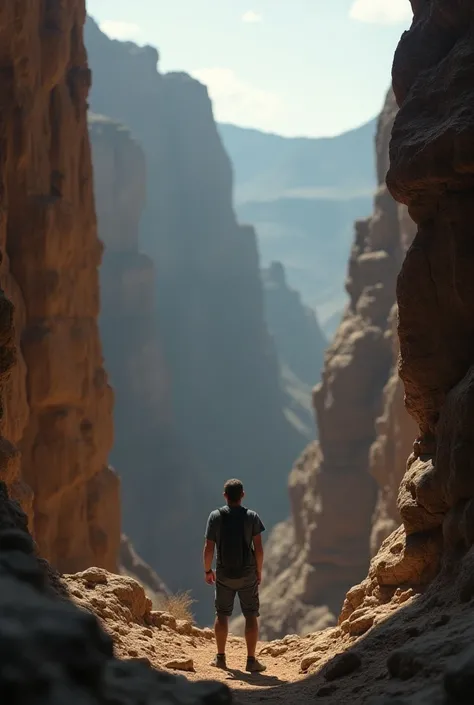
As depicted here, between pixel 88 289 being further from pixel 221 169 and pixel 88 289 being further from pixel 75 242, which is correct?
pixel 221 169

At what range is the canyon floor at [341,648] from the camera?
4590 mm

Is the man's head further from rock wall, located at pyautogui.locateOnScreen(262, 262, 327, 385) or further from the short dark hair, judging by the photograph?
rock wall, located at pyautogui.locateOnScreen(262, 262, 327, 385)

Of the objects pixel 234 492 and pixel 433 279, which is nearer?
pixel 234 492

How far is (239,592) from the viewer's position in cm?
823

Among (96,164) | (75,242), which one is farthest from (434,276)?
(96,164)

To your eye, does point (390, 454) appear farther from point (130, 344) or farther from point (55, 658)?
point (130, 344)

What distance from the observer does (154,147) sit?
8594 cm

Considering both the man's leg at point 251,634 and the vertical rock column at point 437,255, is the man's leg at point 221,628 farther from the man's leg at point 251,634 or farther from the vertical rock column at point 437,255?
the vertical rock column at point 437,255

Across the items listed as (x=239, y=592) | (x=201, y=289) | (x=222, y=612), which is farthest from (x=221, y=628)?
(x=201, y=289)

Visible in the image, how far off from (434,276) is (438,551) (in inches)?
101

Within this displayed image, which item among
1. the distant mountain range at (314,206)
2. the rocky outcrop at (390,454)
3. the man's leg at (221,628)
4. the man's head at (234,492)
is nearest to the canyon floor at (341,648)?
the man's leg at (221,628)

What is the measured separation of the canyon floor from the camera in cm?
459

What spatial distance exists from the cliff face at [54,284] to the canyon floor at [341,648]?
3.65 meters

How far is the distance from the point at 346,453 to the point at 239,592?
80.7 feet
